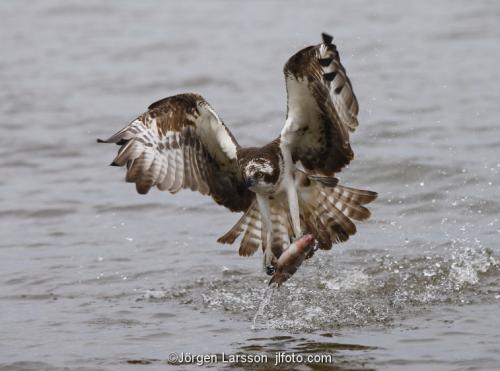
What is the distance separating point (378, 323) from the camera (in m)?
7.31

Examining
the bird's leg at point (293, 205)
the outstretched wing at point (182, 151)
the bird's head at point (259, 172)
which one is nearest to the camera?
the bird's head at point (259, 172)

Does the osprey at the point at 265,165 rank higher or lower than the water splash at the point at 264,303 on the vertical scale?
higher

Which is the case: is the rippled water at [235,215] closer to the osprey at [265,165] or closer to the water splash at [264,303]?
the water splash at [264,303]

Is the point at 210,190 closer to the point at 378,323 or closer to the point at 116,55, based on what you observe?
the point at 378,323

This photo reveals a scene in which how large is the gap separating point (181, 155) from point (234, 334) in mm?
1477

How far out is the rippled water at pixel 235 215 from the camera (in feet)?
23.9

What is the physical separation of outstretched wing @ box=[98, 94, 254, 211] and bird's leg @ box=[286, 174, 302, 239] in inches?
17.2

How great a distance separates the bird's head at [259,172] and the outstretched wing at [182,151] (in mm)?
414

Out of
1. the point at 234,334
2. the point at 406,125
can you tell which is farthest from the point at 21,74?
the point at 234,334

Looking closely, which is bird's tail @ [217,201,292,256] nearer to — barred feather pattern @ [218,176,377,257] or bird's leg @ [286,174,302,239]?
barred feather pattern @ [218,176,377,257]

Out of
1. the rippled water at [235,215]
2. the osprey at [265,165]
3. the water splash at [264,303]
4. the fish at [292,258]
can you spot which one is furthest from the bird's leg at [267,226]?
the fish at [292,258]

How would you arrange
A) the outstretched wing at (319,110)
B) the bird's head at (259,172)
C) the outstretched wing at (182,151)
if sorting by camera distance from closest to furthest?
the outstretched wing at (319,110), the bird's head at (259,172), the outstretched wing at (182,151)

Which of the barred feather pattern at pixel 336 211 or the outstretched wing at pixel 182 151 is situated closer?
the outstretched wing at pixel 182 151

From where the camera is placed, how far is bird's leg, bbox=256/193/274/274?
8.04 metres
